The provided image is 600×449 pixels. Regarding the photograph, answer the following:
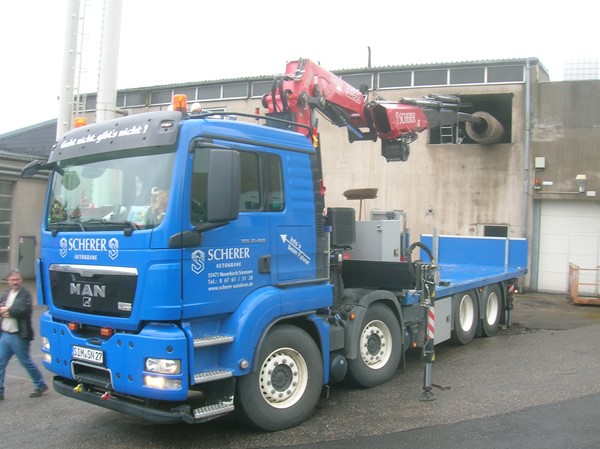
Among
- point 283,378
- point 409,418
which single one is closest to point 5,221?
point 283,378

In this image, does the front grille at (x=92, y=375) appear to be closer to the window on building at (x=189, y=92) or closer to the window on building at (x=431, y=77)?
the window on building at (x=431, y=77)

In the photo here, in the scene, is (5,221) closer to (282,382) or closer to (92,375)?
(92,375)

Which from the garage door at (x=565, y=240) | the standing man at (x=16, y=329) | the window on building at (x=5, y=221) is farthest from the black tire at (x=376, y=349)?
the window on building at (x=5, y=221)

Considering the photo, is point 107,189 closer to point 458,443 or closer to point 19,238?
point 458,443

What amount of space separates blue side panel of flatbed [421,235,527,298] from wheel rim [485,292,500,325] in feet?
1.21

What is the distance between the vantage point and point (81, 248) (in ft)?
17.1

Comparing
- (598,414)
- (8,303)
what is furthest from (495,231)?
(8,303)

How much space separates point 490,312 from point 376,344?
15.1 feet

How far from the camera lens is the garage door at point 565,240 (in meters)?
17.0

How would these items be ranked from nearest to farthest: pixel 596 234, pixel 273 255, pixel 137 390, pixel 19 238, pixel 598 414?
pixel 137 390 < pixel 273 255 < pixel 598 414 < pixel 596 234 < pixel 19 238

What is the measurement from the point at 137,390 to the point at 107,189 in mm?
1825

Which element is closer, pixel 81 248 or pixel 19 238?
pixel 81 248

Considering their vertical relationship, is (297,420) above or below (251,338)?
below

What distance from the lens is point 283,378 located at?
5.56 metres
